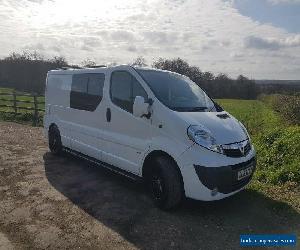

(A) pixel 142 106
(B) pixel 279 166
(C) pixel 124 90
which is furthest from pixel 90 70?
(B) pixel 279 166

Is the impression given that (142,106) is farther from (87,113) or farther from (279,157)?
(279,157)

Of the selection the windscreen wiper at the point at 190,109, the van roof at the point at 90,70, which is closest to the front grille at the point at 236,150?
the windscreen wiper at the point at 190,109

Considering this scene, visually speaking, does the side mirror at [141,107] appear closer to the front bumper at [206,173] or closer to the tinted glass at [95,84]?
the front bumper at [206,173]

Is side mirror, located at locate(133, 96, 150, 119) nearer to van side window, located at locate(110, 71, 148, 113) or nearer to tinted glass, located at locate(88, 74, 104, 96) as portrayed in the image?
van side window, located at locate(110, 71, 148, 113)

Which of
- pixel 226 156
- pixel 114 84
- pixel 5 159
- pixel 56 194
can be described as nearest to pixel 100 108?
pixel 114 84

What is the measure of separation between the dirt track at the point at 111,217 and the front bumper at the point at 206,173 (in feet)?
1.57

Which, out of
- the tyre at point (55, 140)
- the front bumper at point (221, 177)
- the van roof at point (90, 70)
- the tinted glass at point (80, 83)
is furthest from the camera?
the tyre at point (55, 140)

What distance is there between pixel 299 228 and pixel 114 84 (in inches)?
149

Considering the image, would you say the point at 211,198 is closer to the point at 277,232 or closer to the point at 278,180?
the point at 277,232

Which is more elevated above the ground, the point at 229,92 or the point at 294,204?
the point at 294,204

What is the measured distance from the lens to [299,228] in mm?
4809

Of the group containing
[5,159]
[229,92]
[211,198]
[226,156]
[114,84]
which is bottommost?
[229,92]

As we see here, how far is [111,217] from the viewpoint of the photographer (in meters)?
5.00

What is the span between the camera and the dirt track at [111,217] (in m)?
4.34
